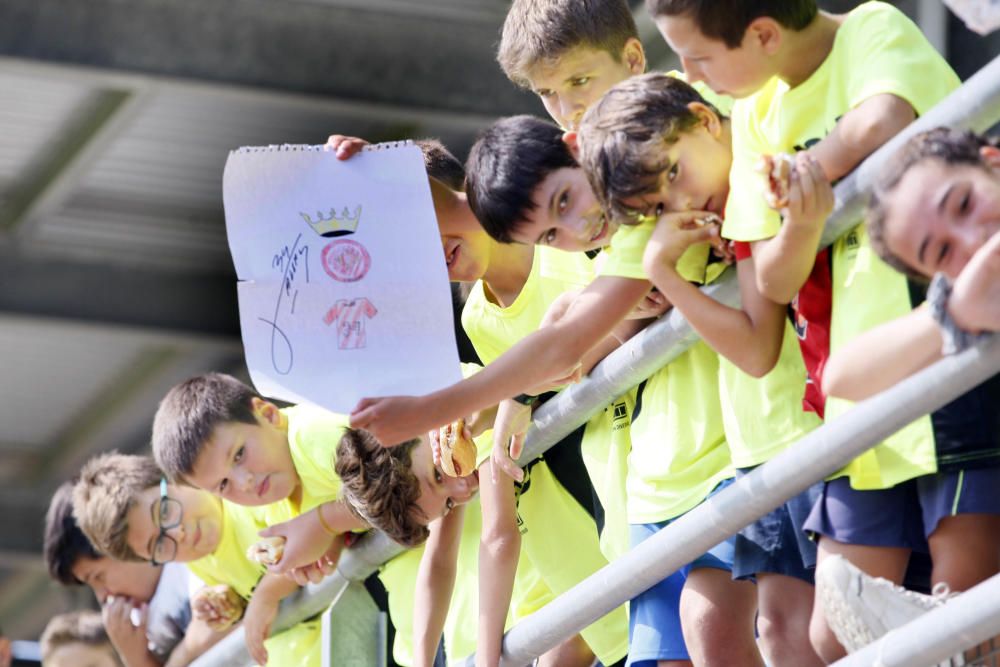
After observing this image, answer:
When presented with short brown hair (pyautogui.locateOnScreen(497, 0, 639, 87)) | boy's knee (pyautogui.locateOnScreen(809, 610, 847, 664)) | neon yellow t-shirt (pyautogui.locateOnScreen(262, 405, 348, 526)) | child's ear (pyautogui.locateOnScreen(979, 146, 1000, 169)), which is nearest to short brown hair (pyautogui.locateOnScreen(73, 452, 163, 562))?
neon yellow t-shirt (pyautogui.locateOnScreen(262, 405, 348, 526))

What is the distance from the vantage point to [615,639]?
3447mm

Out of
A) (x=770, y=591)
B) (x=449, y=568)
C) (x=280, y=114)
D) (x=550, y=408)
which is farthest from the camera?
(x=280, y=114)

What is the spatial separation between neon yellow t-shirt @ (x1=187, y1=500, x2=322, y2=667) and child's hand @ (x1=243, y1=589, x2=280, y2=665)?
0.16 meters

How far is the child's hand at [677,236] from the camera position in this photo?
272cm

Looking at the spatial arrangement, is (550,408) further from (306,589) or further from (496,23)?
(496,23)

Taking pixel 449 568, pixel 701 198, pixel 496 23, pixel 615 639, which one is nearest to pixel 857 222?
pixel 701 198

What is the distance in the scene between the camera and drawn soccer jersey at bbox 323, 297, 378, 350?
303 centimetres

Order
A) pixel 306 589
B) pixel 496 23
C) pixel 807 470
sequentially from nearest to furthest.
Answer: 1. pixel 807 470
2. pixel 306 589
3. pixel 496 23

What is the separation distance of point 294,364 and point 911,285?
1015 millimetres

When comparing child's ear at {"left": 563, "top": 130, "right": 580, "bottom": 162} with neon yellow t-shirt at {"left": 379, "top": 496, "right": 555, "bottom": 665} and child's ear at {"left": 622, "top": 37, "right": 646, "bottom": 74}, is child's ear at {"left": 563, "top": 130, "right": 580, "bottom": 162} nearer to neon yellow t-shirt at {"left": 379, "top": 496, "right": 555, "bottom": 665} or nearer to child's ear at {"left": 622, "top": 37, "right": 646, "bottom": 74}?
child's ear at {"left": 622, "top": 37, "right": 646, "bottom": 74}

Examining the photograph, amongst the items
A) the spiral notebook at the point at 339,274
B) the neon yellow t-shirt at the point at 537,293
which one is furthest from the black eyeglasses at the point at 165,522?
the spiral notebook at the point at 339,274

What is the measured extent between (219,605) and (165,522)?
0.76 ft

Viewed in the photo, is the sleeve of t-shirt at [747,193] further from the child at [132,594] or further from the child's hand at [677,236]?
the child at [132,594]

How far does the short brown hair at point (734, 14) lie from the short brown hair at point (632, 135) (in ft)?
0.44
